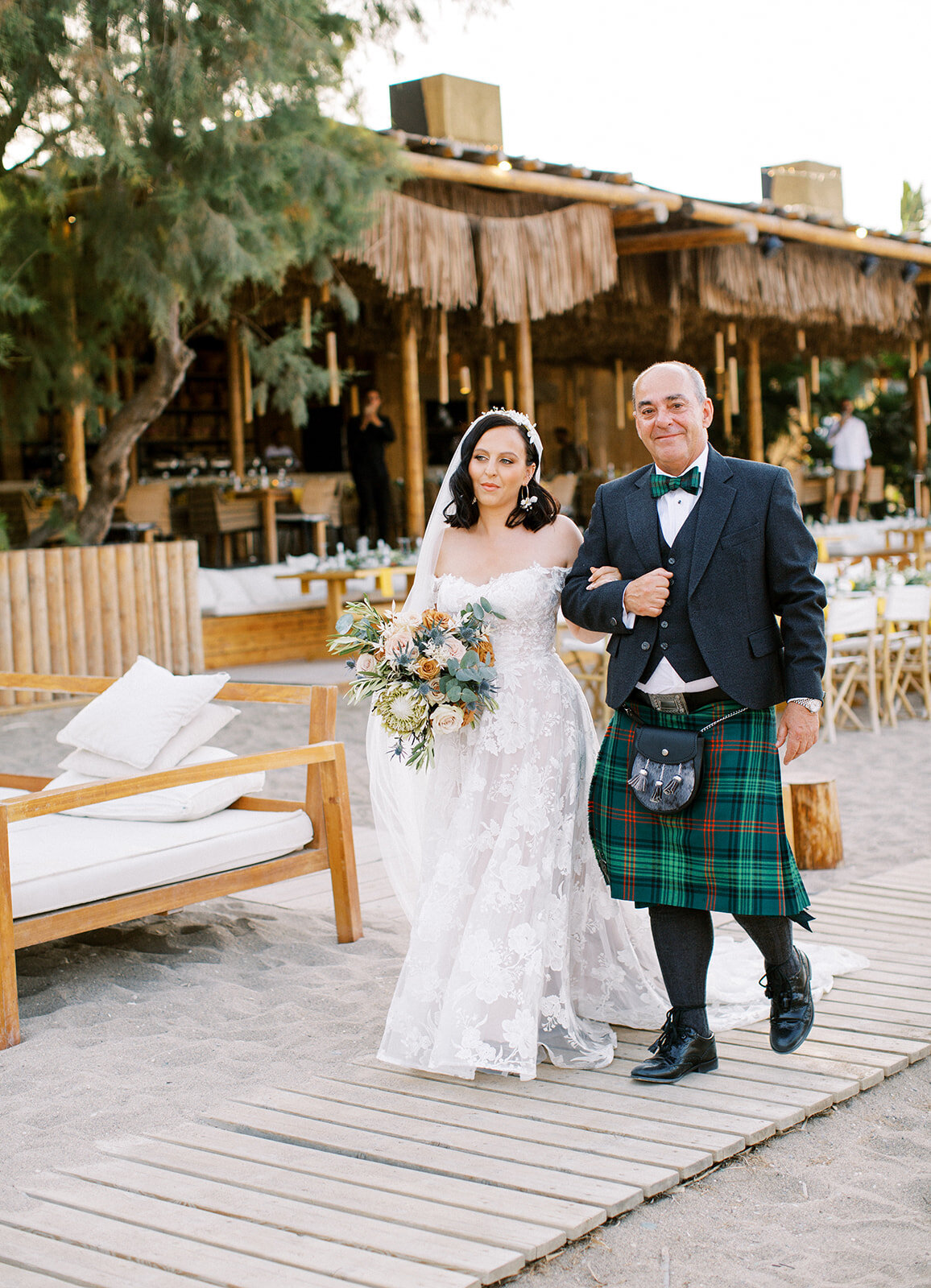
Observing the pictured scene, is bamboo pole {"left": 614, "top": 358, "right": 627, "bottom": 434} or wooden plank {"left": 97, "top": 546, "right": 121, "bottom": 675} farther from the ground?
bamboo pole {"left": 614, "top": 358, "right": 627, "bottom": 434}

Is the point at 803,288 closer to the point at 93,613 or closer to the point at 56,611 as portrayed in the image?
the point at 93,613

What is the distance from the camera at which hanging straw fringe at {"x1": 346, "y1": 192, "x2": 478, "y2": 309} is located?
917 cm

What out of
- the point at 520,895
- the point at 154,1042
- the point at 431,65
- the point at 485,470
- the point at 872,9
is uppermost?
the point at 872,9

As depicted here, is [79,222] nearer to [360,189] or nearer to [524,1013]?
[360,189]

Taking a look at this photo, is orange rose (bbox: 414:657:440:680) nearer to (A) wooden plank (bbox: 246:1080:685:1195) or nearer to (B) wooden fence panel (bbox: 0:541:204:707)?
(A) wooden plank (bbox: 246:1080:685:1195)

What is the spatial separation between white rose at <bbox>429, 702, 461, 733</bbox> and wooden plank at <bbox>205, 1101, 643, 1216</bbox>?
90 centimetres

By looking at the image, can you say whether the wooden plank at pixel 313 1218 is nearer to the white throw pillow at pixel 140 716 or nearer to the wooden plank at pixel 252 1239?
the wooden plank at pixel 252 1239

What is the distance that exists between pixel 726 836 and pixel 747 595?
53 centimetres

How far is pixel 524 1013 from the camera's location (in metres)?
3.01

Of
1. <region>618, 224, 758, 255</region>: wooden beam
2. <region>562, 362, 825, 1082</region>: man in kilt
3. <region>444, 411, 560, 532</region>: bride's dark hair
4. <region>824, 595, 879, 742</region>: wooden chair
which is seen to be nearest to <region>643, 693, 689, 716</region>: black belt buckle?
<region>562, 362, 825, 1082</region>: man in kilt

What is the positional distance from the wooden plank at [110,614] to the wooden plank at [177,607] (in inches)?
17.4

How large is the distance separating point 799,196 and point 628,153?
208 centimetres

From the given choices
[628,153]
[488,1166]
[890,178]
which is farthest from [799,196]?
[488,1166]

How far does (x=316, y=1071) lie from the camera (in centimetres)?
319
